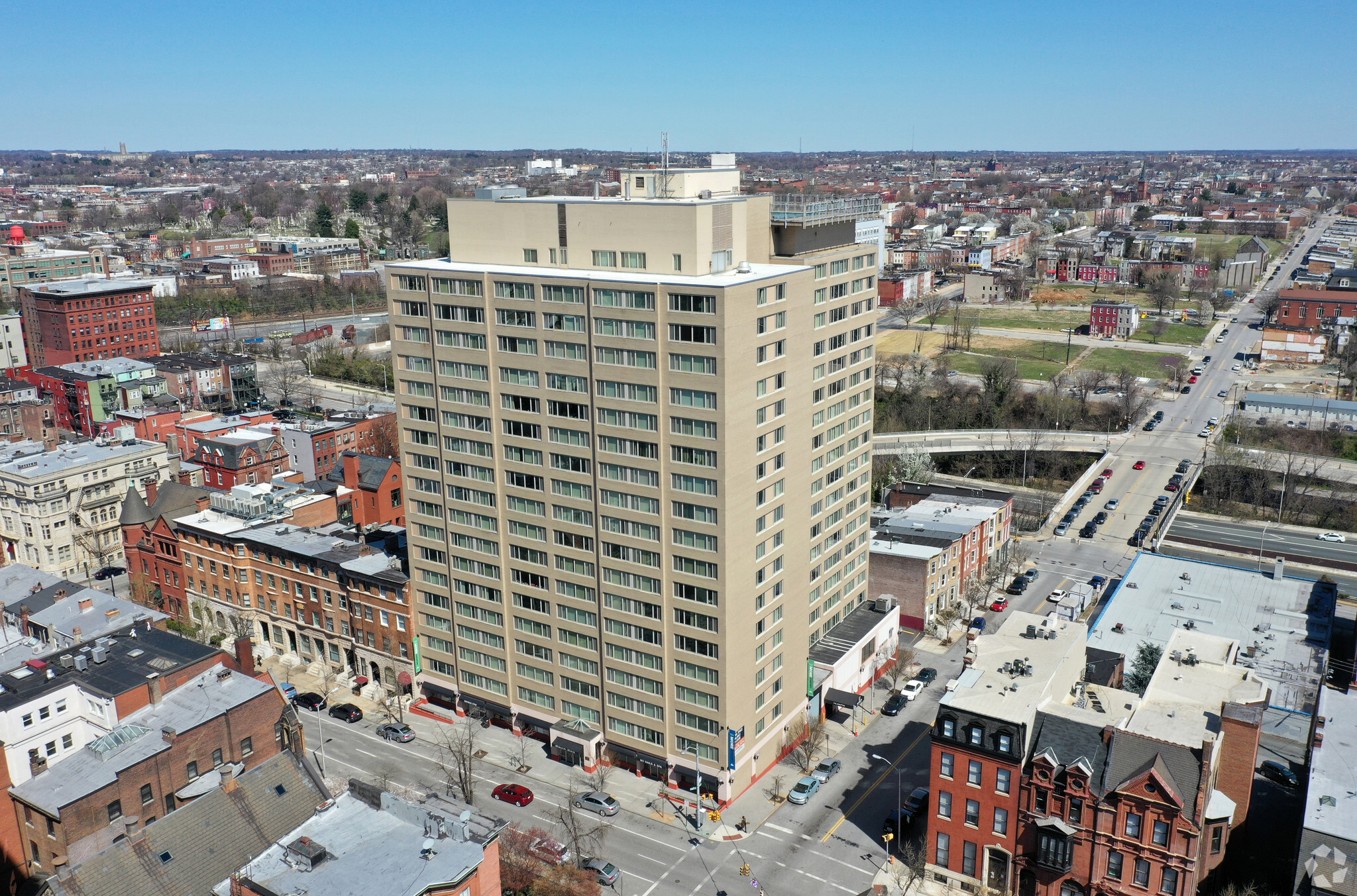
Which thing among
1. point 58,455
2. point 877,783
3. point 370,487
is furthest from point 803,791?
point 58,455

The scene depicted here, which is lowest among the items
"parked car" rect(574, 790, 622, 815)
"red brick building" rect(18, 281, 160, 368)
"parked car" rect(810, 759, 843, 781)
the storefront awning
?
"parked car" rect(810, 759, 843, 781)

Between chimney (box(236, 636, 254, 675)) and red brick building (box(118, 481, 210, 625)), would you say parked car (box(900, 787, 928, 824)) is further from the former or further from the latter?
red brick building (box(118, 481, 210, 625))

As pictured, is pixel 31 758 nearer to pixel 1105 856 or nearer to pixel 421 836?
pixel 421 836

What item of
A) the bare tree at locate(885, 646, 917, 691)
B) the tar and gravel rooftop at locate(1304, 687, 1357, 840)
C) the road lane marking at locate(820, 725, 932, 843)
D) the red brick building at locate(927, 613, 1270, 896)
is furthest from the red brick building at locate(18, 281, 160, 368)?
the tar and gravel rooftop at locate(1304, 687, 1357, 840)

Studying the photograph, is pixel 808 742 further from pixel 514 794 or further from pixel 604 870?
pixel 514 794

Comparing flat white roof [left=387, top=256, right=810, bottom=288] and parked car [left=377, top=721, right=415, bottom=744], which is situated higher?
flat white roof [left=387, top=256, right=810, bottom=288]

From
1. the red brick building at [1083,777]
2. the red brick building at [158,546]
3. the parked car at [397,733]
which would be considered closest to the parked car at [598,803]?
the parked car at [397,733]
